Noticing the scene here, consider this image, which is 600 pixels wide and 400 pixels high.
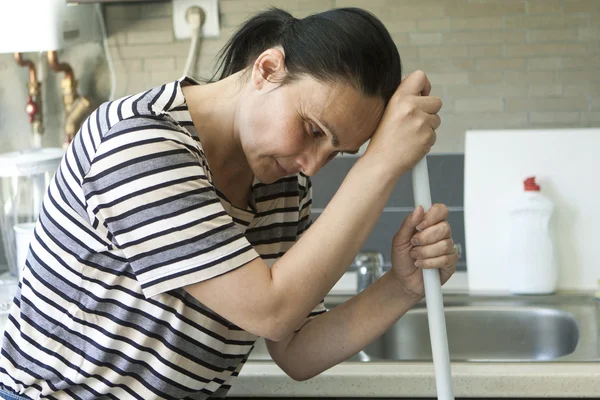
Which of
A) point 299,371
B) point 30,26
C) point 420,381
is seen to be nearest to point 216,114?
point 299,371

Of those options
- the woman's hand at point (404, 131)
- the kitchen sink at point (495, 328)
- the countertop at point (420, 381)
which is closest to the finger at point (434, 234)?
the woman's hand at point (404, 131)

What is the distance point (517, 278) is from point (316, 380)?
A: 666 mm

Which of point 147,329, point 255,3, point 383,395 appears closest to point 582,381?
point 383,395

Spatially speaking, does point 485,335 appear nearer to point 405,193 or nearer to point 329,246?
point 405,193

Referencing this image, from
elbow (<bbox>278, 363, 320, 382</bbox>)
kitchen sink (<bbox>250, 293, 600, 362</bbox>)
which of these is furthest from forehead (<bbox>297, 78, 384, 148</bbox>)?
kitchen sink (<bbox>250, 293, 600, 362</bbox>)

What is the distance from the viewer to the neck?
1069 mm

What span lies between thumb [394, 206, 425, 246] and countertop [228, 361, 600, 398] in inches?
14.9

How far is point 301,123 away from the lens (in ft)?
3.29

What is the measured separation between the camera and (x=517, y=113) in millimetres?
2105

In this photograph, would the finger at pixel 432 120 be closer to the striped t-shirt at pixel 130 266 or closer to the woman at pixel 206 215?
the woman at pixel 206 215

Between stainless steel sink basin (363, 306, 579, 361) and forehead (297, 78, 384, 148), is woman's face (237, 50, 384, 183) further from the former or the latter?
stainless steel sink basin (363, 306, 579, 361)

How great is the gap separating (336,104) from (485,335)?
1.09 meters

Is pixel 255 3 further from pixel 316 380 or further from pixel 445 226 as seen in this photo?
pixel 445 226

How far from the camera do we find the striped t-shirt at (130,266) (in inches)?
37.2
